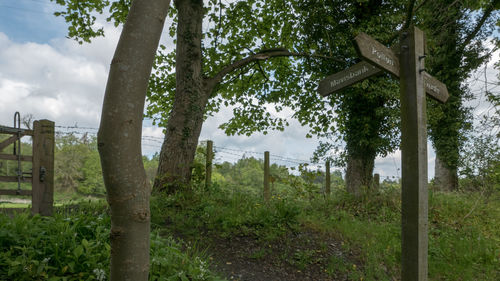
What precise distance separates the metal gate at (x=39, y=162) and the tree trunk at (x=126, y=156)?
5077 mm

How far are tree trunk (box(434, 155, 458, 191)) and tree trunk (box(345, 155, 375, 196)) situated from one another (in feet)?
19.1

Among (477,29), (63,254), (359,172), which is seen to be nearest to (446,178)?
(477,29)

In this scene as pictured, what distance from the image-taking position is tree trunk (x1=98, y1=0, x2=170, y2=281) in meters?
1.77

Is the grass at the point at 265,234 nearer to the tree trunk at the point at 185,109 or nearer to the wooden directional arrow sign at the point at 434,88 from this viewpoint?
the tree trunk at the point at 185,109

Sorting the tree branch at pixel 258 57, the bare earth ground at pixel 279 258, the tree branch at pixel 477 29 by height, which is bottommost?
the bare earth ground at pixel 279 258

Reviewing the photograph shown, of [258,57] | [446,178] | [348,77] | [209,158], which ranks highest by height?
[258,57]

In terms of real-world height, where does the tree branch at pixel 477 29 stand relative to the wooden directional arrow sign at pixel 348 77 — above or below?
above

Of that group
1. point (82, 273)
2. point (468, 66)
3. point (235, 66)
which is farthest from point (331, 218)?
point (468, 66)

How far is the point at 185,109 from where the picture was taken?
7730 mm

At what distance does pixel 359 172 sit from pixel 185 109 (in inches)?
210

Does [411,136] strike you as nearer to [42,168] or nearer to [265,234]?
[265,234]

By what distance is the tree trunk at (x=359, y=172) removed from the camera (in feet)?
30.5

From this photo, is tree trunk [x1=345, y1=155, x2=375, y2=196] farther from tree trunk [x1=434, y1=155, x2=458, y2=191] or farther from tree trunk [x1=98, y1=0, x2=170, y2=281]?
tree trunk [x1=98, y1=0, x2=170, y2=281]

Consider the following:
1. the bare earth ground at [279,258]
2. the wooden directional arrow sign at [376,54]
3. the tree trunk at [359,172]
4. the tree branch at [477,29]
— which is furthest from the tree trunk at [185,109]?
the tree branch at [477,29]
